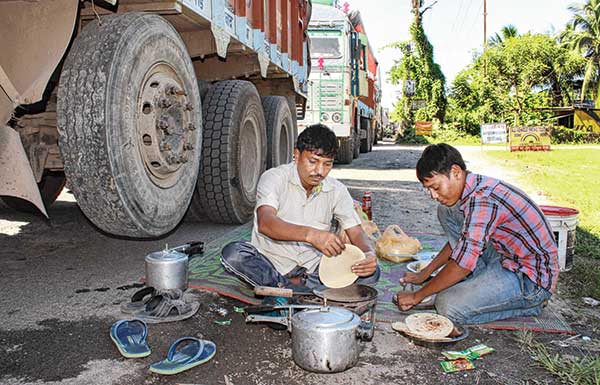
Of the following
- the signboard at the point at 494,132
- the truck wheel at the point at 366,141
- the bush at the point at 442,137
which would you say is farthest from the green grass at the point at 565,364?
the bush at the point at 442,137

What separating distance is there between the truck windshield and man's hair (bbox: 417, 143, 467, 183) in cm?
912

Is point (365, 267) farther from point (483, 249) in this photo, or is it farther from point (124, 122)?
point (124, 122)

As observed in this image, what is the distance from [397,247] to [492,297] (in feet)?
4.00

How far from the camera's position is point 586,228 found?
4.70 m

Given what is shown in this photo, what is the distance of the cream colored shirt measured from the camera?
276cm

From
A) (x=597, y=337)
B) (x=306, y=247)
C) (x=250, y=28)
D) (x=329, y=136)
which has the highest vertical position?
(x=250, y=28)

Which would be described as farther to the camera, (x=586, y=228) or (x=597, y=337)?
(x=586, y=228)

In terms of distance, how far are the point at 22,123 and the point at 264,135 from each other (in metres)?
2.60

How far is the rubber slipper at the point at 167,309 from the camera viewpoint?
2.42 metres

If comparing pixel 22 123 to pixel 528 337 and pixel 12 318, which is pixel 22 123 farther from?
pixel 528 337

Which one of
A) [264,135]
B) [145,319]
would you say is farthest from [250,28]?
[145,319]

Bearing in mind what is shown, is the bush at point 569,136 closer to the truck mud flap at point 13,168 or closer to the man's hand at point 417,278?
the man's hand at point 417,278

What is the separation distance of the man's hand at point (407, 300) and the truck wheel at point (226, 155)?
2010 millimetres

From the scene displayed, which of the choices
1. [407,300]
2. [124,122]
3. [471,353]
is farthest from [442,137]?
[124,122]
